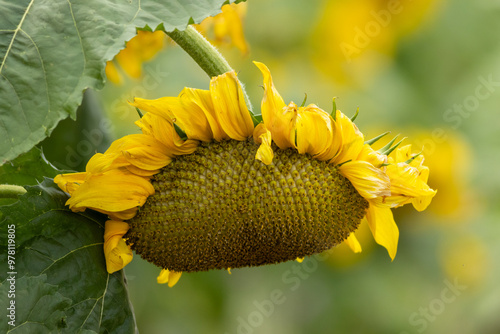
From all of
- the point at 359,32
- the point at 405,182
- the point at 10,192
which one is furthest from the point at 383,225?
the point at 359,32

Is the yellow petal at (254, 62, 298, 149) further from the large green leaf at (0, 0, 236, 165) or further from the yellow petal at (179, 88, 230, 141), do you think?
the large green leaf at (0, 0, 236, 165)

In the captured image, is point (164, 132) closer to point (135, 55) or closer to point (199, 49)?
point (199, 49)

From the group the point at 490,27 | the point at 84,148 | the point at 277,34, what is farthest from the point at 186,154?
the point at 490,27

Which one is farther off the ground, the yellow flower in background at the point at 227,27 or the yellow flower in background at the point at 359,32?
the yellow flower in background at the point at 227,27

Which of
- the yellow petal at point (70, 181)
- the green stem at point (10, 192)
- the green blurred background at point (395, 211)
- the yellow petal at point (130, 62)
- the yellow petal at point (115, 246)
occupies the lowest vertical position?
the green blurred background at point (395, 211)

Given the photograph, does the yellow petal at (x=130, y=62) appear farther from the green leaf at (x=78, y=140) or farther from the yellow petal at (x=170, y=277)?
the yellow petal at (x=170, y=277)

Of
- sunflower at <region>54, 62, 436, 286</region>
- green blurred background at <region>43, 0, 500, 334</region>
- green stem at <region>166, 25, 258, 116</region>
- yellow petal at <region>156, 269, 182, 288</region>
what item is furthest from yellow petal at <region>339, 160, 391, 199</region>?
green blurred background at <region>43, 0, 500, 334</region>

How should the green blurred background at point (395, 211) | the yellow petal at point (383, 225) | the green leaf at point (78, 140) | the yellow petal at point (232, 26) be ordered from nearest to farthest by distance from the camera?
the yellow petal at point (383, 225)
the green leaf at point (78, 140)
the yellow petal at point (232, 26)
the green blurred background at point (395, 211)

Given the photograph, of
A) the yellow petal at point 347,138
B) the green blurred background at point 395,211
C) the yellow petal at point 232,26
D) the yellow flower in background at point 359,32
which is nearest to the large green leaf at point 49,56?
the yellow petal at point 347,138
